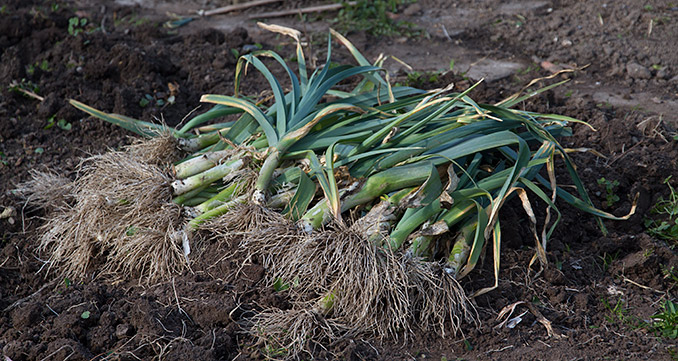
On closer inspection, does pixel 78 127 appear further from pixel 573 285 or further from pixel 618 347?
pixel 618 347

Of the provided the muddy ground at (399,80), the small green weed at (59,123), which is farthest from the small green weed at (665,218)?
the small green weed at (59,123)

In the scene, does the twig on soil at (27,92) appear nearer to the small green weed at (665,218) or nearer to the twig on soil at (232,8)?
the twig on soil at (232,8)

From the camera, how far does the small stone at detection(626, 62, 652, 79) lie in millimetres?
3766

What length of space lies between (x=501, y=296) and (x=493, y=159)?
2.11ft

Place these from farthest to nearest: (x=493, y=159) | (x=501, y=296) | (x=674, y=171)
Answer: (x=674, y=171) → (x=493, y=159) → (x=501, y=296)

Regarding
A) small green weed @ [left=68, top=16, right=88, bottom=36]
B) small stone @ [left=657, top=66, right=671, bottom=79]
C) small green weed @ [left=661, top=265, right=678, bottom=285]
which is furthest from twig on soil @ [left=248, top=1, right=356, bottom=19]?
small green weed @ [left=661, top=265, right=678, bottom=285]

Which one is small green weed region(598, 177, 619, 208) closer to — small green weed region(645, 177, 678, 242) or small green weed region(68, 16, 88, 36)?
small green weed region(645, 177, 678, 242)

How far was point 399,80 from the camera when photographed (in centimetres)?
373

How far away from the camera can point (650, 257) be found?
243cm

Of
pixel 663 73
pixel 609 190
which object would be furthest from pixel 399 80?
pixel 663 73

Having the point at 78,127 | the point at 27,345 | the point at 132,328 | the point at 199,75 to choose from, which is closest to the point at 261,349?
the point at 132,328

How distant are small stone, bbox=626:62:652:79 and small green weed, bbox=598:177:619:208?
1.30m

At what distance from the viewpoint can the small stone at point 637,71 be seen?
3.77 metres

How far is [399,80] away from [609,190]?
144 centimetres
